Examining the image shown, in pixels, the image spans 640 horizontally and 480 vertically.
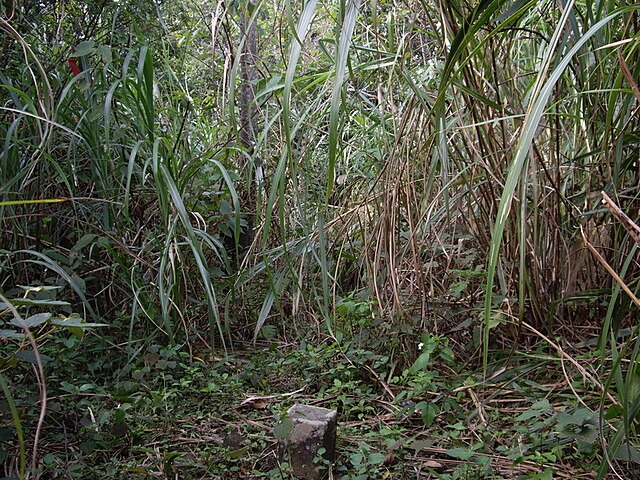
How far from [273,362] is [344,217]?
0.50 metres

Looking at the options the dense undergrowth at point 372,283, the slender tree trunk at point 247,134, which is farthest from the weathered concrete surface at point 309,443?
the slender tree trunk at point 247,134

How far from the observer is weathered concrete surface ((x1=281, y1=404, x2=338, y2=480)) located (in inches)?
55.4

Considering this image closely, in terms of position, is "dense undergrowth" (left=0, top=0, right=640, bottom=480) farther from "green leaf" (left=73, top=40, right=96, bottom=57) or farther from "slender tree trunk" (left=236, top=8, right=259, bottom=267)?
"slender tree trunk" (left=236, top=8, right=259, bottom=267)

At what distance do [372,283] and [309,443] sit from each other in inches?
23.6

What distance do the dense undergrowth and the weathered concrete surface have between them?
4 cm

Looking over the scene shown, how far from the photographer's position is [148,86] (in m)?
1.93

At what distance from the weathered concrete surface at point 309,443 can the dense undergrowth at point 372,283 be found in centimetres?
4

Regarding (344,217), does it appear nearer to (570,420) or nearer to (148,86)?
(148,86)

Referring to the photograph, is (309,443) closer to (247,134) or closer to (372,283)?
(372,283)

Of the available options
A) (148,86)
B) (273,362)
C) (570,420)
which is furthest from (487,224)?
(148,86)

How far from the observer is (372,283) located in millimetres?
1896

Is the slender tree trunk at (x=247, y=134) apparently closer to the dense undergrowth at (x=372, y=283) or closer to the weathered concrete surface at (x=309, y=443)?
the dense undergrowth at (x=372, y=283)

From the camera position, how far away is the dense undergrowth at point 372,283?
134 centimetres

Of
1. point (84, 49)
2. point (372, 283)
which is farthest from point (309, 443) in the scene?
point (84, 49)
